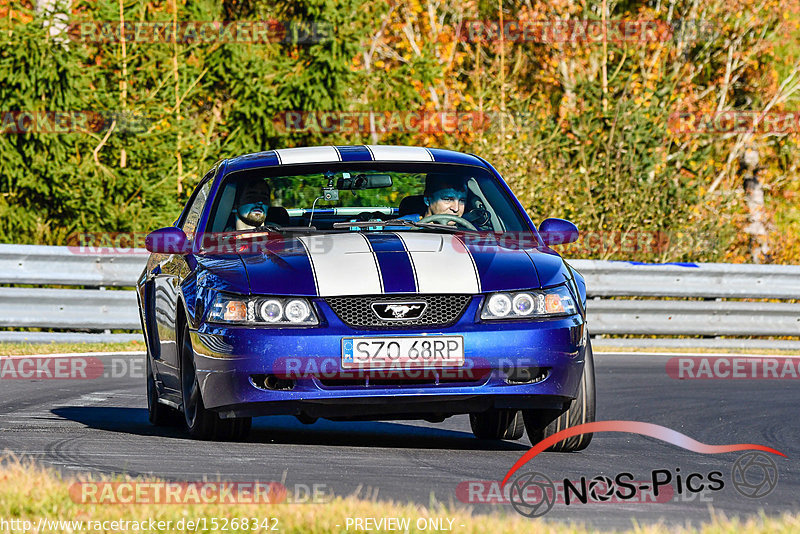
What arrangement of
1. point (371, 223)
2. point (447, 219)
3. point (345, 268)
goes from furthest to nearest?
1. point (447, 219)
2. point (371, 223)
3. point (345, 268)

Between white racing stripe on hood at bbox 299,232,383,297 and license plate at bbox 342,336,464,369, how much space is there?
0.76ft

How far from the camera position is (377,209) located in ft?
28.0

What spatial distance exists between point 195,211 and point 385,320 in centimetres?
243

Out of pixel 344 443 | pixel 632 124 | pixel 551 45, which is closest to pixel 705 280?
pixel 632 124

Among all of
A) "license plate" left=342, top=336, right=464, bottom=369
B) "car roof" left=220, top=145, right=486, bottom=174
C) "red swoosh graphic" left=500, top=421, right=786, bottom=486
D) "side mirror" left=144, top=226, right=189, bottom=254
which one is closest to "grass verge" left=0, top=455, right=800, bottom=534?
"red swoosh graphic" left=500, top=421, right=786, bottom=486

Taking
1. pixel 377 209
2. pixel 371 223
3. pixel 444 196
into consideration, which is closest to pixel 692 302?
pixel 377 209

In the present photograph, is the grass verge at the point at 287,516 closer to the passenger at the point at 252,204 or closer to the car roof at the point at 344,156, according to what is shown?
the passenger at the point at 252,204

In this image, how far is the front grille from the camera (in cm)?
672

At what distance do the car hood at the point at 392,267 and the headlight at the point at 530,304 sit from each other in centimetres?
4

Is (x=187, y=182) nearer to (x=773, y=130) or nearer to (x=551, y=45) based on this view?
(x=551, y=45)

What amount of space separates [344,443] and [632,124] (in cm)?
1382

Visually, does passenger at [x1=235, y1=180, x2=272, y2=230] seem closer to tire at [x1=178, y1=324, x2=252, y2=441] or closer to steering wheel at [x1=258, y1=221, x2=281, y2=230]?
steering wheel at [x1=258, y1=221, x2=281, y2=230]

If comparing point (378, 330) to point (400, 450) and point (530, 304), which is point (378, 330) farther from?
point (400, 450)

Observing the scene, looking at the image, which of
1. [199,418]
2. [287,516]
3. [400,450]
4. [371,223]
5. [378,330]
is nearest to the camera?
[287,516]
